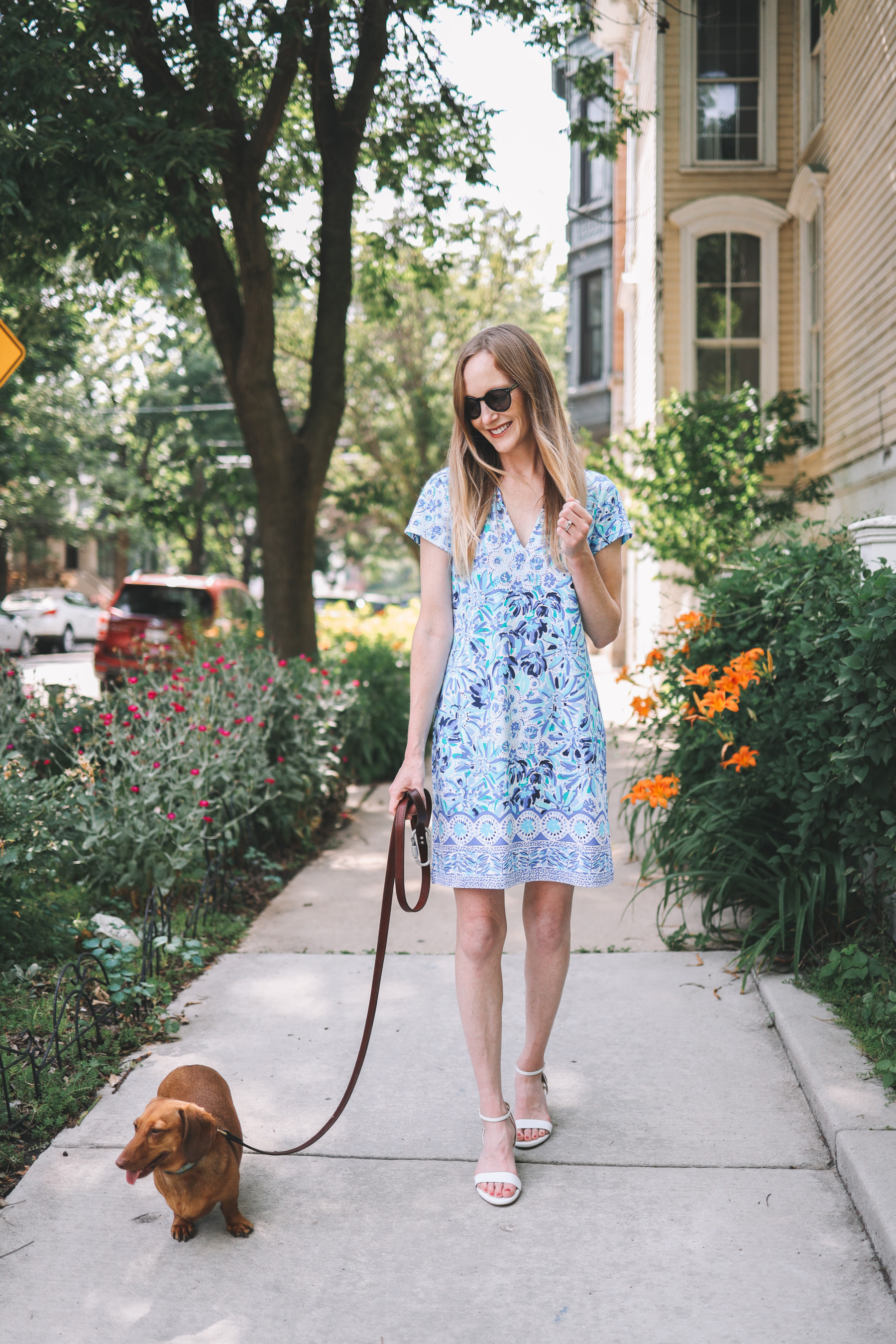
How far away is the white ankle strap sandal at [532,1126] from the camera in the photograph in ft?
9.69

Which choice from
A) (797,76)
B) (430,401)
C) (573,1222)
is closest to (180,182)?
(573,1222)

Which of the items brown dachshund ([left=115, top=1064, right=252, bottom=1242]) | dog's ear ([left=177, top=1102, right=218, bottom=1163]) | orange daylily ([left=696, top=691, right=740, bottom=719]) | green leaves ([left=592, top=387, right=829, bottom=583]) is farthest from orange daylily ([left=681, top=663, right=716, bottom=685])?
green leaves ([left=592, top=387, right=829, bottom=583])

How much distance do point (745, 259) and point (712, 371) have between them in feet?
3.95

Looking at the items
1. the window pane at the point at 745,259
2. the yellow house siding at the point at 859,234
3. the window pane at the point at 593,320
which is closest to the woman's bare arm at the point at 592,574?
the yellow house siding at the point at 859,234

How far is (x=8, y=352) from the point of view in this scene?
4609mm

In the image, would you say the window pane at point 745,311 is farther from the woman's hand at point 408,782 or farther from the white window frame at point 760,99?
the woman's hand at point 408,782

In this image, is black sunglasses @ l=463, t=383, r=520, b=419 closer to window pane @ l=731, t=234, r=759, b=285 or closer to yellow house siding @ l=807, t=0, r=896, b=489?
yellow house siding @ l=807, t=0, r=896, b=489

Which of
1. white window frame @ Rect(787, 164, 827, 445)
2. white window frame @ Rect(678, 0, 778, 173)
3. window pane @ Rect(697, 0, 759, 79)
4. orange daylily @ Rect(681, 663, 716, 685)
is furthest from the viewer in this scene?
window pane @ Rect(697, 0, 759, 79)

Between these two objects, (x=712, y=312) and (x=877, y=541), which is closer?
(x=877, y=541)

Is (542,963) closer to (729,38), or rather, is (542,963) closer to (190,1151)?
(190,1151)

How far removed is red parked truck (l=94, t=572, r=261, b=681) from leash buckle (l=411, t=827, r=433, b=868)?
33.0 ft

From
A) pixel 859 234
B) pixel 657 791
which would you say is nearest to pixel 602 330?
pixel 859 234

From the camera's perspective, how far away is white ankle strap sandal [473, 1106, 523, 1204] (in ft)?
8.77

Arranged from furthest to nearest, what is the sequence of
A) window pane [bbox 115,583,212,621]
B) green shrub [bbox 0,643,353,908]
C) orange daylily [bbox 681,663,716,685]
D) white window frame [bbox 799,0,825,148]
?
window pane [bbox 115,583,212,621] → white window frame [bbox 799,0,825,148] → green shrub [bbox 0,643,353,908] → orange daylily [bbox 681,663,716,685]
